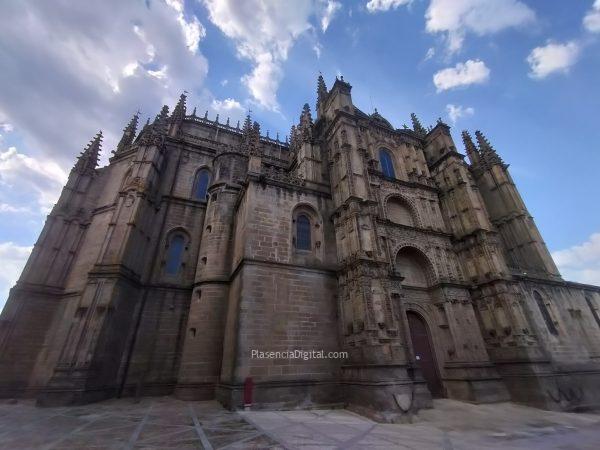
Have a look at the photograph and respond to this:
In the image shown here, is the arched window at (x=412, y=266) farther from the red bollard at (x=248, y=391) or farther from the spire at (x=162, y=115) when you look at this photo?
the spire at (x=162, y=115)

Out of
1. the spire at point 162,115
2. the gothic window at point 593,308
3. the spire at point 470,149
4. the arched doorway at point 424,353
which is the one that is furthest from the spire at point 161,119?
the gothic window at point 593,308

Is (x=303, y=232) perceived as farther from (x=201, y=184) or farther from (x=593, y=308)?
(x=593, y=308)

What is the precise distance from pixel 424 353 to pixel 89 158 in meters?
26.1

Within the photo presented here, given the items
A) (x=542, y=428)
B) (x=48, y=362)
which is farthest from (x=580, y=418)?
(x=48, y=362)

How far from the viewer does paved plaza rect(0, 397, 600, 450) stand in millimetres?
6223

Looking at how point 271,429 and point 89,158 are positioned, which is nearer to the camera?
point 271,429

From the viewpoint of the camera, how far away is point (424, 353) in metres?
15.0

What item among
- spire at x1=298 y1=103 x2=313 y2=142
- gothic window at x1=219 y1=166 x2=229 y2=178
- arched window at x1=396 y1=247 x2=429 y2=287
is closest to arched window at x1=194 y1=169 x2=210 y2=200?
gothic window at x1=219 y1=166 x2=229 y2=178

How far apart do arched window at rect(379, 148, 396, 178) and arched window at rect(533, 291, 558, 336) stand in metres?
12.3

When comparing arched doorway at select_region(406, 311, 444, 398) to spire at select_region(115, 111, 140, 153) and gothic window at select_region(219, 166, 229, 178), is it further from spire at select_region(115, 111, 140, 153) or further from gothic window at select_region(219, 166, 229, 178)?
spire at select_region(115, 111, 140, 153)

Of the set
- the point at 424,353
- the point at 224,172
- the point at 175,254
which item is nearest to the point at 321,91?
the point at 224,172

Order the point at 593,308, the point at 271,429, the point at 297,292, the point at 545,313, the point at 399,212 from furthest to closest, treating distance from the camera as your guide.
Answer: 1. the point at 593,308
2. the point at 399,212
3. the point at 545,313
4. the point at 297,292
5. the point at 271,429

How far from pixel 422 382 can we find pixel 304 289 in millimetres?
6508

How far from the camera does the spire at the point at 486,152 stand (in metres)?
24.4
